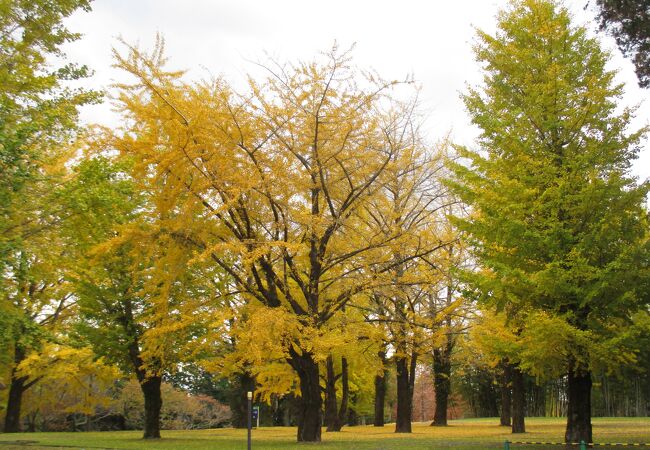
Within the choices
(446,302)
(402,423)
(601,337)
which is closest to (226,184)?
(601,337)

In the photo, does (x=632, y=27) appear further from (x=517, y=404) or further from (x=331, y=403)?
(x=331, y=403)

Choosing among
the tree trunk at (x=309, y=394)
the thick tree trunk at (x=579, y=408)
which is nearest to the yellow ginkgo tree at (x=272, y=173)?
the tree trunk at (x=309, y=394)

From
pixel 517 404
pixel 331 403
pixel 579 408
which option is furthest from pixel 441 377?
pixel 579 408

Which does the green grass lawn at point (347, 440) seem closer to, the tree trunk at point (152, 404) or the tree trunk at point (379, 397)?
the tree trunk at point (152, 404)

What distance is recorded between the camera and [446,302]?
1037 inches

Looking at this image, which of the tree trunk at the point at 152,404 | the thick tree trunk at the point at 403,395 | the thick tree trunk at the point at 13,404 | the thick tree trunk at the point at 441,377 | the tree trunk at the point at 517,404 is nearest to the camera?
the tree trunk at the point at 152,404

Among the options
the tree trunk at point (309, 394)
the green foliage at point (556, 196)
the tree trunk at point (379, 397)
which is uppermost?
the green foliage at point (556, 196)

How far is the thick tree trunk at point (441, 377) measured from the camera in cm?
3153

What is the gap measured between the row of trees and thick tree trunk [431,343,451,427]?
402 inches

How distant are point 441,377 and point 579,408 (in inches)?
728

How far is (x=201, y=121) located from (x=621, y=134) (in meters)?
11.0

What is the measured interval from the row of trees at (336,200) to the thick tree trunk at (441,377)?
1022 cm

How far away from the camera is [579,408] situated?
50.0ft

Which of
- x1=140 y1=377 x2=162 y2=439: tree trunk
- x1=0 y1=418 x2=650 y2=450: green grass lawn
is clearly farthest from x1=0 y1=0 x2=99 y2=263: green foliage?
x1=140 y1=377 x2=162 y2=439: tree trunk
